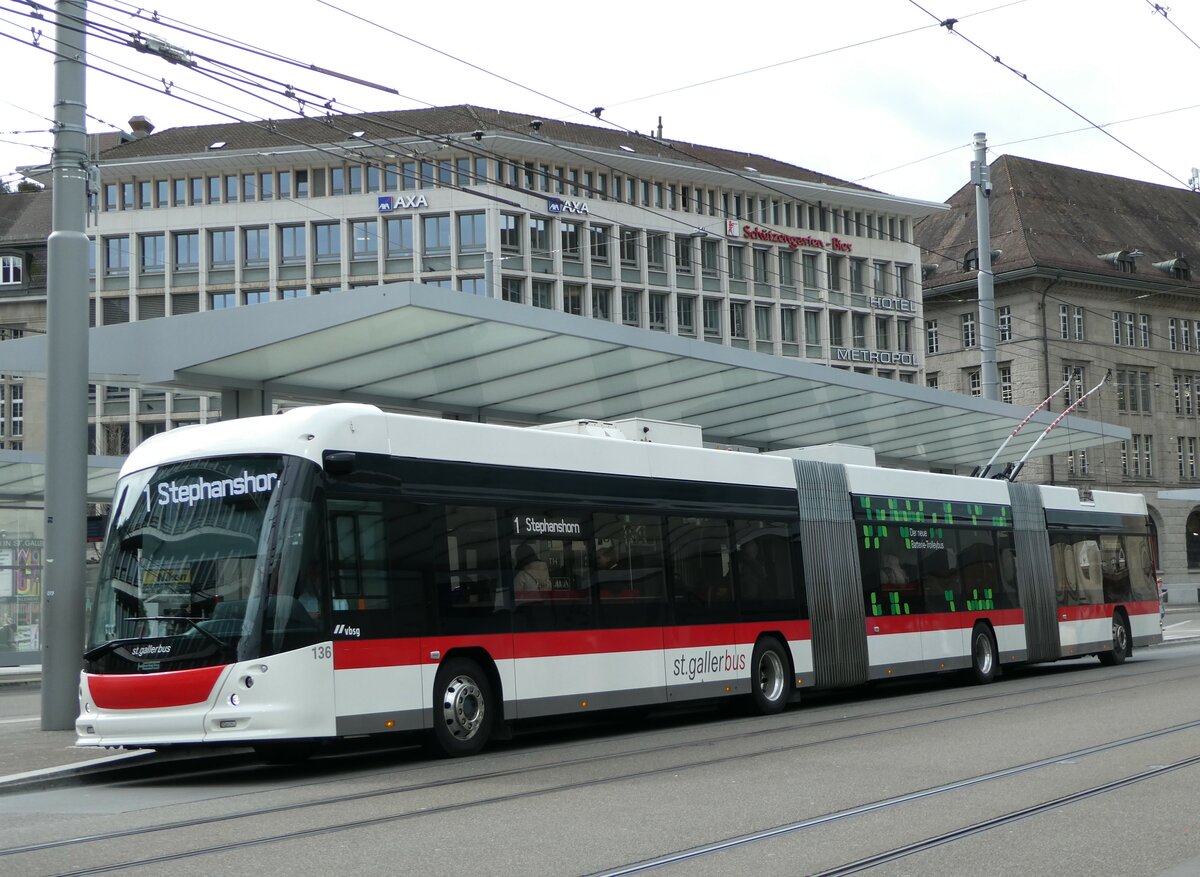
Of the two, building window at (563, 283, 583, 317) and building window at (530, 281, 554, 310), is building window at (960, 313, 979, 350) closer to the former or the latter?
building window at (563, 283, 583, 317)

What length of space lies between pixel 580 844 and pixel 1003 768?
4359 millimetres

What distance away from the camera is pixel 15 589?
30.5 metres

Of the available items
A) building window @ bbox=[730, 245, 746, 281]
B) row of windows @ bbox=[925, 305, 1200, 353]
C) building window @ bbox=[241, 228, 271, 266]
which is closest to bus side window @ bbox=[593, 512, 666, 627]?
building window @ bbox=[241, 228, 271, 266]

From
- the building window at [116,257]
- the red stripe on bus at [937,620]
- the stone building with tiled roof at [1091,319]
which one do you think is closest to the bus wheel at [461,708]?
the red stripe on bus at [937,620]

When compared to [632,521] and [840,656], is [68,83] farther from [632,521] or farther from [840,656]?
[840,656]

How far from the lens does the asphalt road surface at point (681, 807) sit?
771 cm

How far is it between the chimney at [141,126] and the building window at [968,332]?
1726 inches

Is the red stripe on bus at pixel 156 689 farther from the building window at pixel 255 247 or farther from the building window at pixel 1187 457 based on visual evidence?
the building window at pixel 1187 457

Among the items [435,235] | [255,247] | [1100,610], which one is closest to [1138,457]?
[435,235]

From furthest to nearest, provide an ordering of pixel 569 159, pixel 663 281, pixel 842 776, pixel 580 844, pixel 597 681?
pixel 663 281, pixel 569 159, pixel 597 681, pixel 842 776, pixel 580 844

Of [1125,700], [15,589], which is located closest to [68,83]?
[1125,700]

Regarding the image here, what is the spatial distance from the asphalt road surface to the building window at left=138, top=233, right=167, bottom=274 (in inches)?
2507

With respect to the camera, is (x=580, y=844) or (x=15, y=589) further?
→ (x=15, y=589)

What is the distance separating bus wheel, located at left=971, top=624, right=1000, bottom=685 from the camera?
22281mm
